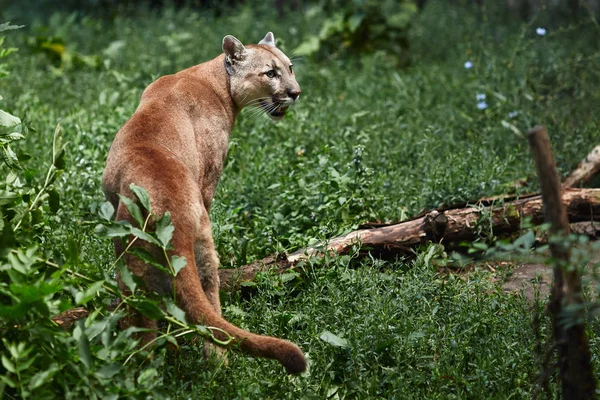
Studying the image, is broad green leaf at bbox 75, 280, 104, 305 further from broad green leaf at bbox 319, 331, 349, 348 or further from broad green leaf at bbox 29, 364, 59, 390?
broad green leaf at bbox 319, 331, 349, 348

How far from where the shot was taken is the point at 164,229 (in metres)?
3.49

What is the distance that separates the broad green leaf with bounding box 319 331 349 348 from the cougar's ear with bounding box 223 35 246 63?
2.19m

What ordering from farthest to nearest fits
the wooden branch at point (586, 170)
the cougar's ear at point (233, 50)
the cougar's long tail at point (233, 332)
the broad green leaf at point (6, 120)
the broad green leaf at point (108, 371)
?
the wooden branch at point (586, 170), the cougar's ear at point (233, 50), the broad green leaf at point (6, 120), the cougar's long tail at point (233, 332), the broad green leaf at point (108, 371)

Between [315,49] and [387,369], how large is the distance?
6.47 meters

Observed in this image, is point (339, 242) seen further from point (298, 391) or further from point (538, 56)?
point (538, 56)

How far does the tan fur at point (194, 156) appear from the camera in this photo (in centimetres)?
372

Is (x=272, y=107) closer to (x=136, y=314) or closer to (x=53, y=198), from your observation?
(x=53, y=198)

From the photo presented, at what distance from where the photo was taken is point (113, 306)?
4.25m

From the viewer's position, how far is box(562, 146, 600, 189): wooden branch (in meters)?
6.12

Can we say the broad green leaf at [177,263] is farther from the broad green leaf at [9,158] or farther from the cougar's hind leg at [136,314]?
the broad green leaf at [9,158]

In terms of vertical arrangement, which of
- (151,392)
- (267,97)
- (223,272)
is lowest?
(223,272)

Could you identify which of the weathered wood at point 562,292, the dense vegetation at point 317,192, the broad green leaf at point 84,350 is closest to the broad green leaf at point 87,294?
the dense vegetation at point 317,192

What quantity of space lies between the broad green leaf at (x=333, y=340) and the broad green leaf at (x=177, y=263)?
0.88m

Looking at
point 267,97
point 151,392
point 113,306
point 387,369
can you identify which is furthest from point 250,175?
point 151,392
